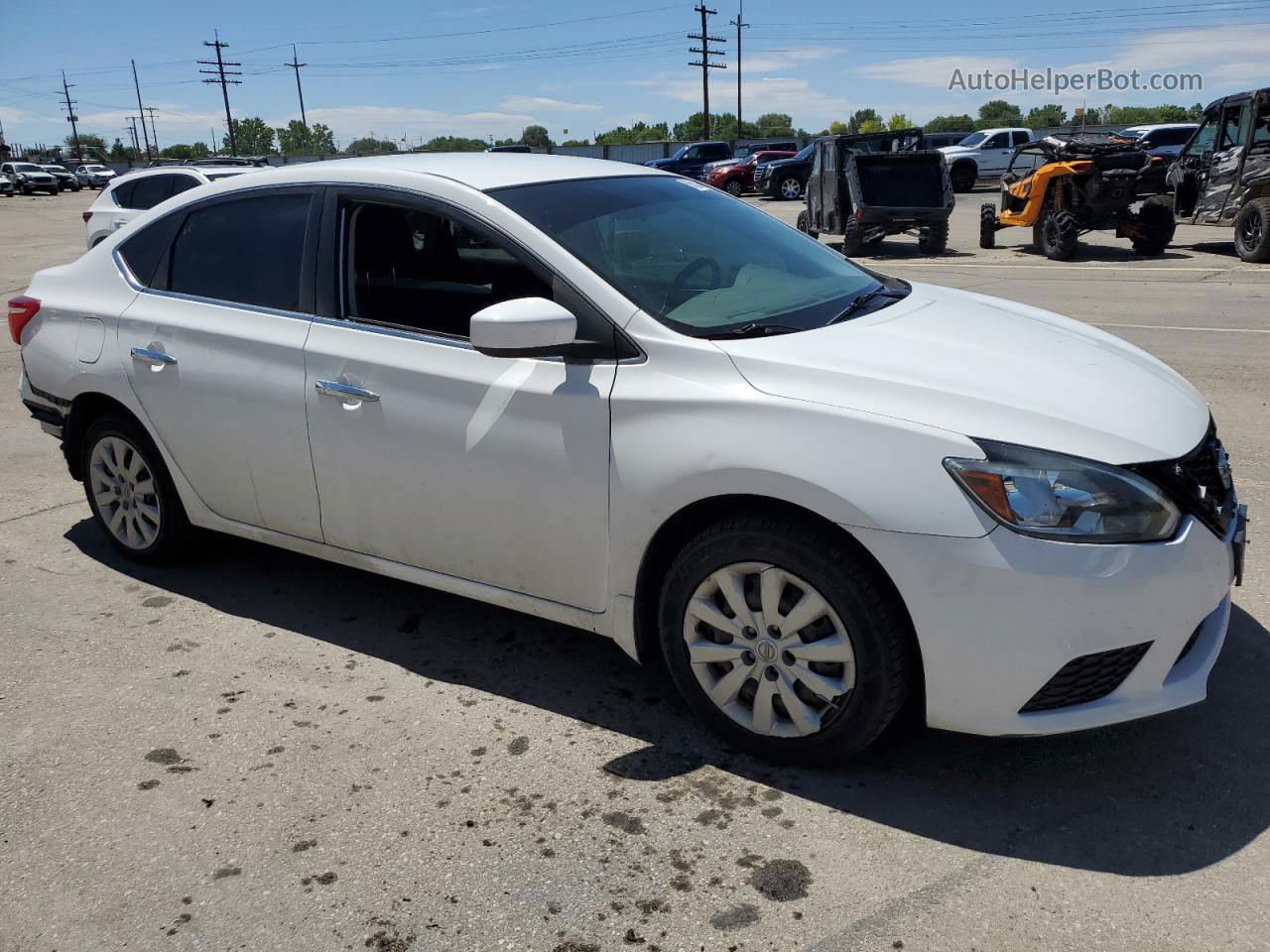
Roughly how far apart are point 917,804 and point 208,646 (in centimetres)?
261

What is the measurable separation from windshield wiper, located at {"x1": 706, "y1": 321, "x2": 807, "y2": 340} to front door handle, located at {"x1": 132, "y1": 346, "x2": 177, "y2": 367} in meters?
2.26

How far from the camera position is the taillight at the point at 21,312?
4762mm

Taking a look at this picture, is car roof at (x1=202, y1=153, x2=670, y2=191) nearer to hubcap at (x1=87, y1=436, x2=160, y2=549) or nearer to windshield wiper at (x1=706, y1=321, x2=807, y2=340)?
windshield wiper at (x1=706, y1=321, x2=807, y2=340)

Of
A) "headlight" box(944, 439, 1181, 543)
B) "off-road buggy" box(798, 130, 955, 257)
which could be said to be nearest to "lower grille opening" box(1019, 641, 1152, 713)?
"headlight" box(944, 439, 1181, 543)

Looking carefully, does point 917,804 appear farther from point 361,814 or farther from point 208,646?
point 208,646

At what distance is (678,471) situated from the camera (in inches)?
119

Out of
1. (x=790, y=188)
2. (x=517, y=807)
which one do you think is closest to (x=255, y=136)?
(x=790, y=188)

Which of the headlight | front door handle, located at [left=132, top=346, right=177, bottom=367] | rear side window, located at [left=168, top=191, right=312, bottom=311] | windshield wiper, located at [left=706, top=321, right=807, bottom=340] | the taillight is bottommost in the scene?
the headlight

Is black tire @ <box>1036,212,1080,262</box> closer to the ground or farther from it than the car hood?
closer to the ground

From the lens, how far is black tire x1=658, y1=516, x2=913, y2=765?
281cm

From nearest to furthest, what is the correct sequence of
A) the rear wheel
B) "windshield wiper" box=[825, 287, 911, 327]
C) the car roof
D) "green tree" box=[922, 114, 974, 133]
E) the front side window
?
"windshield wiper" box=[825, 287, 911, 327]
the front side window
the car roof
the rear wheel
"green tree" box=[922, 114, 974, 133]

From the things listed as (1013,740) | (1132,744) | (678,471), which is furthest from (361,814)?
(1132,744)

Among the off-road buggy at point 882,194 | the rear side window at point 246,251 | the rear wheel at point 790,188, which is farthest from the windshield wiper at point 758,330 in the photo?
the rear wheel at point 790,188

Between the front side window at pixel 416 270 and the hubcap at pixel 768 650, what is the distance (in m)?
1.26
